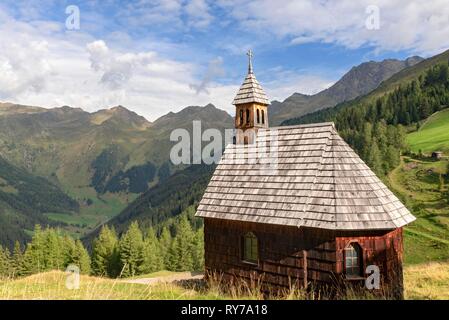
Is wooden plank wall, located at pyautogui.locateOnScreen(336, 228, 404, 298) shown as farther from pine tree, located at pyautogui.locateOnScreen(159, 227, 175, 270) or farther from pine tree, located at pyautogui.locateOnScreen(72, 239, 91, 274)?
pine tree, located at pyautogui.locateOnScreen(159, 227, 175, 270)

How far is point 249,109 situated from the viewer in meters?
29.2

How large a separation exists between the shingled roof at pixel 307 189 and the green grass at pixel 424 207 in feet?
105

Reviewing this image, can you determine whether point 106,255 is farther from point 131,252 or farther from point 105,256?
point 131,252

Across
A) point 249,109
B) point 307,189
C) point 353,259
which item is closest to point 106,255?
point 249,109

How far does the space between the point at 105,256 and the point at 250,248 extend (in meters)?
66.9

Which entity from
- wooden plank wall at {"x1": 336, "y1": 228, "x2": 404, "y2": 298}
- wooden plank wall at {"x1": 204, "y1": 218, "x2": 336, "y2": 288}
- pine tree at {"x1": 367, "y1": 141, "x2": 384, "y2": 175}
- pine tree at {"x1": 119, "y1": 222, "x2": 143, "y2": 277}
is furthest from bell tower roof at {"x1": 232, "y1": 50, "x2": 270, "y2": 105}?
pine tree at {"x1": 119, "y1": 222, "x2": 143, "y2": 277}

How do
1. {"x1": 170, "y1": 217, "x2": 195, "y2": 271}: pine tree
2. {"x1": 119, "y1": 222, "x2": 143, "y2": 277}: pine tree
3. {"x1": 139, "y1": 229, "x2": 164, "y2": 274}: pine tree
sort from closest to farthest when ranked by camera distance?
{"x1": 119, "y1": 222, "x2": 143, "y2": 277}: pine tree < {"x1": 139, "y1": 229, "x2": 164, "y2": 274}: pine tree < {"x1": 170, "y1": 217, "x2": 195, "y2": 271}: pine tree

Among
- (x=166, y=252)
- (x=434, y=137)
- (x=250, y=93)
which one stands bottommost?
(x=166, y=252)

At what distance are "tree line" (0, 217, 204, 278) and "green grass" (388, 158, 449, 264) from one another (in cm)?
4770

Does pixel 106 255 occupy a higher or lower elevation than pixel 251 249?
lower

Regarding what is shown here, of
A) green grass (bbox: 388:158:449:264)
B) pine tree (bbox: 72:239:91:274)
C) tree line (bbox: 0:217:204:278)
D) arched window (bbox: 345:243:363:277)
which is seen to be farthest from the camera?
pine tree (bbox: 72:239:91:274)

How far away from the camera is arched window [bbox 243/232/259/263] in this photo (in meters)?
23.4
